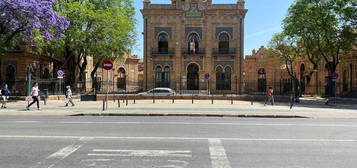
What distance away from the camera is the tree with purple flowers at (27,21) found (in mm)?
27375

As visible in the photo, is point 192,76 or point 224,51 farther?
point 192,76

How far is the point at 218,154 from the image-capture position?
7695 mm

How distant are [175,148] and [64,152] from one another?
2548mm

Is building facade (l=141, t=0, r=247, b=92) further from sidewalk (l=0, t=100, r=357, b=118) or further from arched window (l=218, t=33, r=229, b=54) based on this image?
sidewalk (l=0, t=100, r=357, b=118)

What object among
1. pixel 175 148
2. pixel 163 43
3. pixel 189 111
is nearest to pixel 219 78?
pixel 163 43

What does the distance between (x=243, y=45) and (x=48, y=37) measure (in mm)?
29177

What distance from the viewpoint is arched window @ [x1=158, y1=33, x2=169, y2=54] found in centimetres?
5116

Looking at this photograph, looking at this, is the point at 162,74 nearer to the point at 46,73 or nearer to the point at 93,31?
the point at 93,31

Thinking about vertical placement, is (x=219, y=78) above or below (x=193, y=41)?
below

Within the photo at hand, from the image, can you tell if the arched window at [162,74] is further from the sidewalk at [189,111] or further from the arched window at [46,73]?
the sidewalk at [189,111]

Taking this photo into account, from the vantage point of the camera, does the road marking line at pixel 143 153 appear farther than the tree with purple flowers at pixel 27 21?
No

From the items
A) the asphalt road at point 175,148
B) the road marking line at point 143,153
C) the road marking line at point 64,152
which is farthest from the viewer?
the road marking line at point 143,153

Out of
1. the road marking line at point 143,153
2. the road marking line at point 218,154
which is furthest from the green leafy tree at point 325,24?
the road marking line at point 143,153

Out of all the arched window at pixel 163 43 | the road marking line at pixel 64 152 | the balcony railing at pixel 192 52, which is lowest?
the road marking line at pixel 64 152
